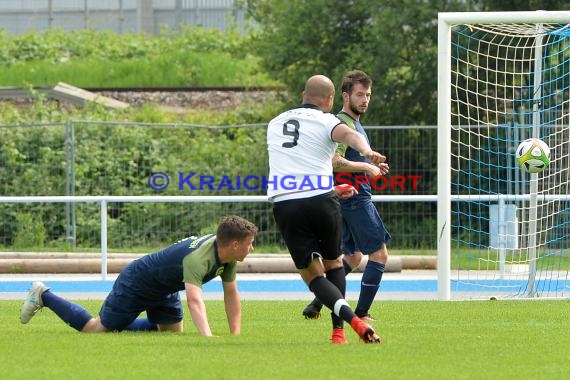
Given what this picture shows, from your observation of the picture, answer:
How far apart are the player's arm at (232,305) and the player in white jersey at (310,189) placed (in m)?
0.56

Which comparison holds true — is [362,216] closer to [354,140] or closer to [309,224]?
[309,224]

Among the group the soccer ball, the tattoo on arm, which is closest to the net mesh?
the soccer ball

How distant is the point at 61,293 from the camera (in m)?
15.8

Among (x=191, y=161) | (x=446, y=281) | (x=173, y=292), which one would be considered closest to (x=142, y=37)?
(x=191, y=161)

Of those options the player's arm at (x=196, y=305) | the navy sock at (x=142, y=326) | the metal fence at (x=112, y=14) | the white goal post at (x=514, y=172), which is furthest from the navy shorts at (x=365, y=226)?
the metal fence at (x=112, y=14)

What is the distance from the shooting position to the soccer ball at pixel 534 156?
13.1m

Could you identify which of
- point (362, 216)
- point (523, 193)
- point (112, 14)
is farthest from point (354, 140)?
point (112, 14)

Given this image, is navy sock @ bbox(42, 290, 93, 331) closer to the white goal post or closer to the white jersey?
the white jersey

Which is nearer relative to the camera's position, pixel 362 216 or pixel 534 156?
pixel 362 216

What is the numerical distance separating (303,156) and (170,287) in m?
1.45

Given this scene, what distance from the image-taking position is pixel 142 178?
922 inches

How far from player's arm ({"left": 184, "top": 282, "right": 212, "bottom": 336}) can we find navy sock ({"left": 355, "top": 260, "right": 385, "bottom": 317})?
2122 millimetres

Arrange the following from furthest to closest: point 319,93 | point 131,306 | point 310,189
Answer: point 131,306 < point 319,93 < point 310,189

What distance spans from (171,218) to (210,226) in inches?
27.1
